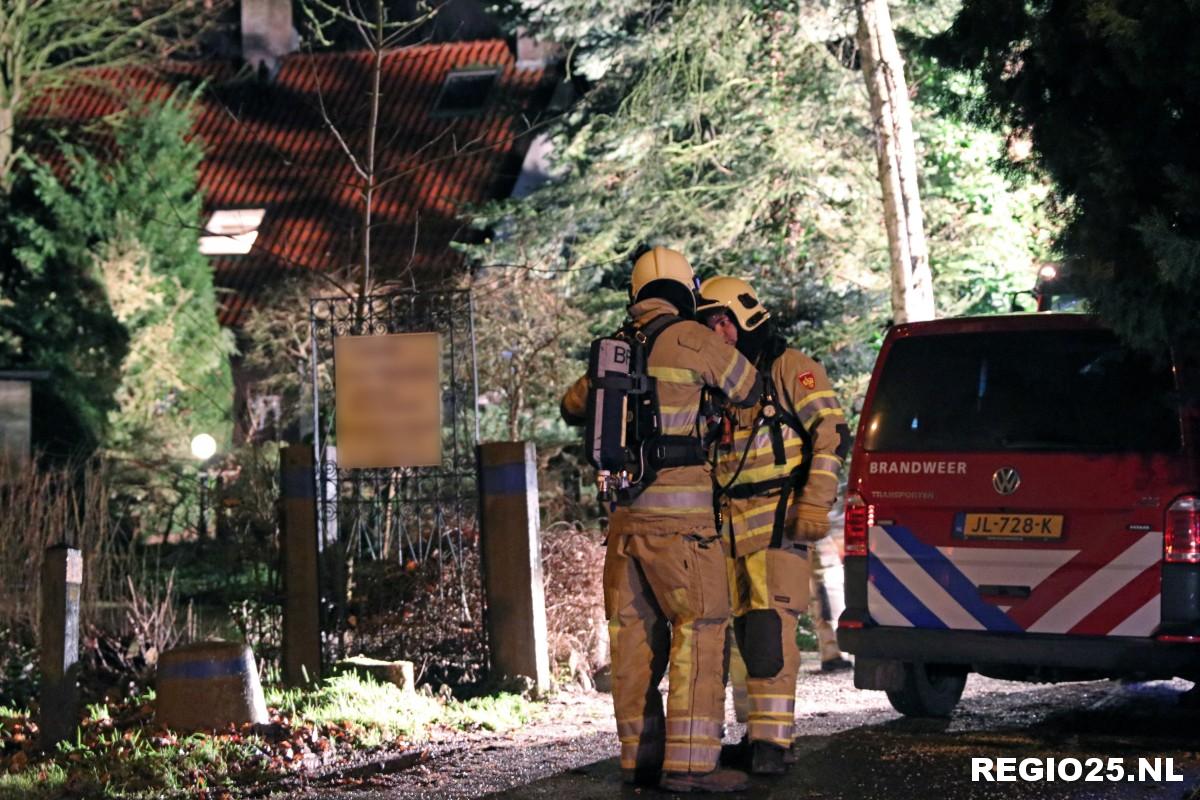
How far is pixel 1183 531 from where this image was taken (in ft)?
25.3

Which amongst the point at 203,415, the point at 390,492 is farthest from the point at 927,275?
the point at 203,415

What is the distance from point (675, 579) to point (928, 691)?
237 centimetres

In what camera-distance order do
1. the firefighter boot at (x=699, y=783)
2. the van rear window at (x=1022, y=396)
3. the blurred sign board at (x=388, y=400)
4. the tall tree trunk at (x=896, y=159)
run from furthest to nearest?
1. the tall tree trunk at (x=896, y=159)
2. the blurred sign board at (x=388, y=400)
3. the van rear window at (x=1022, y=396)
4. the firefighter boot at (x=699, y=783)

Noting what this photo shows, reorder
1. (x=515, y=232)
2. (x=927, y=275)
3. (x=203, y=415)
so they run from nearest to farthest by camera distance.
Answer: (x=927, y=275)
(x=515, y=232)
(x=203, y=415)

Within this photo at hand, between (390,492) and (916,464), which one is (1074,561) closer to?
(916,464)

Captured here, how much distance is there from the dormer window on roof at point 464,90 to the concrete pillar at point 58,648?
2296 cm

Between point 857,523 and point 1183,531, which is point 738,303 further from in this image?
point 1183,531

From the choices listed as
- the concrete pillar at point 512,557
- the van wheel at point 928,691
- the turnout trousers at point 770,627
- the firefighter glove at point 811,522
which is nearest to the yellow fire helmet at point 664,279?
the firefighter glove at point 811,522

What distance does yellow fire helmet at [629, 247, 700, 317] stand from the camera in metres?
7.25

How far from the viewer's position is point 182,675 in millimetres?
8570

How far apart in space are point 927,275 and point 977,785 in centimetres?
809

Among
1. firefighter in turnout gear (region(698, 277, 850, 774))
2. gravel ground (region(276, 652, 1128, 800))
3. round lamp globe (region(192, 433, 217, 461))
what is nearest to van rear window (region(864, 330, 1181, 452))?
firefighter in turnout gear (region(698, 277, 850, 774))

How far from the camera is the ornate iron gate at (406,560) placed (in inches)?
416

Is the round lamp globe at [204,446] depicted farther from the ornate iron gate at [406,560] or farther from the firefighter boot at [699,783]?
the firefighter boot at [699,783]
